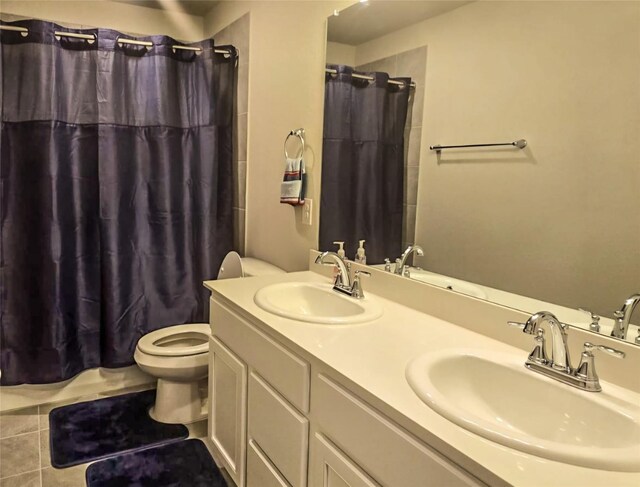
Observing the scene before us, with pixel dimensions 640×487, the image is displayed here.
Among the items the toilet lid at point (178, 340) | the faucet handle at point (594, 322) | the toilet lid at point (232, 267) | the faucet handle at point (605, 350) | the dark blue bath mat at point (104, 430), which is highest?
the faucet handle at point (594, 322)

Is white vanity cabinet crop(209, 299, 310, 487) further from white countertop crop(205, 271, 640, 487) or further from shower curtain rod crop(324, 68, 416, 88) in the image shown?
shower curtain rod crop(324, 68, 416, 88)

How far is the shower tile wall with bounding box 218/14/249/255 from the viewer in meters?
2.65

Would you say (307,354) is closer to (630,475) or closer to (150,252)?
(630,475)

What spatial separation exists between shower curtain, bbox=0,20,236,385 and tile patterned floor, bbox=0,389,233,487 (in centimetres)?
19

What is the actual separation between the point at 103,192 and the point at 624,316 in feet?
7.76

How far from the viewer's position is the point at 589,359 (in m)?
1.03

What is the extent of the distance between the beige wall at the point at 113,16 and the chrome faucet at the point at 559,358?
2926 mm

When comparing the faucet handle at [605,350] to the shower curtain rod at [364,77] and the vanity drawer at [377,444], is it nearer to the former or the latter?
the vanity drawer at [377,444]

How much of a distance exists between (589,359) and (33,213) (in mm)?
2481

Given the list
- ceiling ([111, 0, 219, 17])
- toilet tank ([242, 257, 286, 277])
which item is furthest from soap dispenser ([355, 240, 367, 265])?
ceiling ([111, 0, 219, 17])

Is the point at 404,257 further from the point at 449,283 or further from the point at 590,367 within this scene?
the point at 590,367

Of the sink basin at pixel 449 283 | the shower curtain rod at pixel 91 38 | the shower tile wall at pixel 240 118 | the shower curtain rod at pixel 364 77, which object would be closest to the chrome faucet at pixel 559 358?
the sink basin at pixel 449 283

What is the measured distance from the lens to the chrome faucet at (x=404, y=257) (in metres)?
1.66

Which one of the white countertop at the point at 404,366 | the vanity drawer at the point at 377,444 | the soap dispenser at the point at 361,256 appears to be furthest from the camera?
the soap dispenser at the point at 361,256
